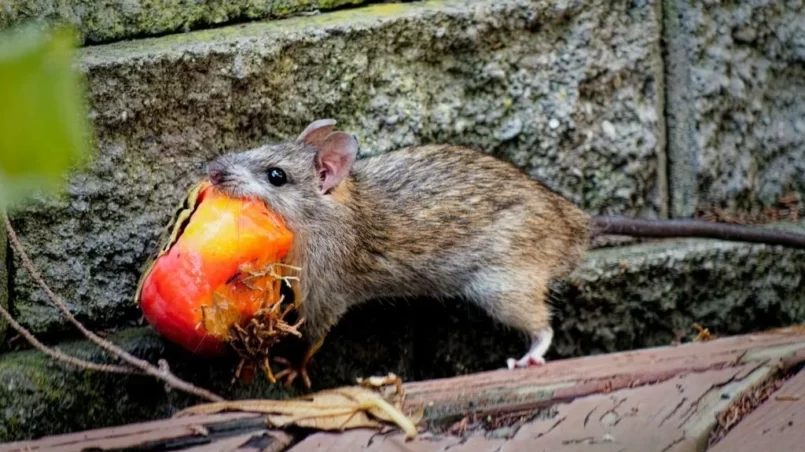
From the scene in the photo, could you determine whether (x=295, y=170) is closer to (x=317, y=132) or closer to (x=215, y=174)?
(x=317, y=132)

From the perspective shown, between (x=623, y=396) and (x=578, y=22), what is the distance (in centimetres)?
160

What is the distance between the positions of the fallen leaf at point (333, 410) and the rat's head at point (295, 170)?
698 millimetres

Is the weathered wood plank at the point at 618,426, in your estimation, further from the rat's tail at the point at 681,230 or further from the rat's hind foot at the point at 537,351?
the rat's tail at the point at 681,230

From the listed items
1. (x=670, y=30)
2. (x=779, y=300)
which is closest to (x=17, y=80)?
(x=670, y=30)

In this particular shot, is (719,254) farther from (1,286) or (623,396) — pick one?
(1,286)

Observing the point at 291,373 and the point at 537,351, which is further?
the point at 537,351

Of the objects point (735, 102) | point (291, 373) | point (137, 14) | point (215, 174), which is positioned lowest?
point (291, 373)

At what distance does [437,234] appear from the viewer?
3.44 m

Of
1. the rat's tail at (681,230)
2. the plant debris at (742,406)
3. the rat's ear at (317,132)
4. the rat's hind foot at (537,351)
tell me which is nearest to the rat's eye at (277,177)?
the rat's ear at (317,132)

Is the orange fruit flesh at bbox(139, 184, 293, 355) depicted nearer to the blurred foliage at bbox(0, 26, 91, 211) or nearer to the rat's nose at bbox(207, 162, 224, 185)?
the rat's nose at bbox(207, 162, 224, 185)

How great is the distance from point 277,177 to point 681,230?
152 centimetres

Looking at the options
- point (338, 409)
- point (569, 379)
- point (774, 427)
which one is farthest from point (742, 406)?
point (338, 409)

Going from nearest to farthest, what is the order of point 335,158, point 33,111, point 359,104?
point 33,111, point 335,158, point 359,104

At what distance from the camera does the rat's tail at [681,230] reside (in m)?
3.62
